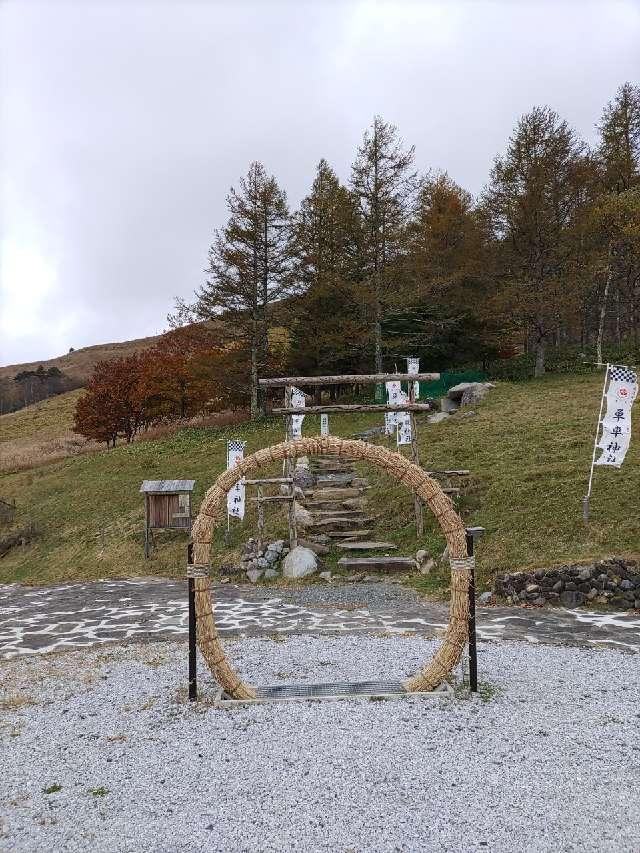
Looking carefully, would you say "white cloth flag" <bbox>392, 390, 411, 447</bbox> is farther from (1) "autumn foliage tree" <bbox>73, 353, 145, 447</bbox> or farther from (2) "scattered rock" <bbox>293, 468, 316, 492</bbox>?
(1) "autumn foliage tree" <bbox>73, 353, 145, 447</bbox>

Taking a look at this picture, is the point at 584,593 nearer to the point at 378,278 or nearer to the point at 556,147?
the point at 378,278

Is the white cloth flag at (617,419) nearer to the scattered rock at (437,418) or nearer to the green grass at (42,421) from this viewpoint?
the scattered rock at (437,418)

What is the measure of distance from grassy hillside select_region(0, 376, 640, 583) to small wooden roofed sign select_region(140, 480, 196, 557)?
1.95 ft

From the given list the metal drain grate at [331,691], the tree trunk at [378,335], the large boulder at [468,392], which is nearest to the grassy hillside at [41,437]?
the tree trunk at [378,335]

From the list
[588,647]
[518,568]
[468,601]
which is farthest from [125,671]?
[518,568]

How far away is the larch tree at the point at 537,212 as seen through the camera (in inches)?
1048

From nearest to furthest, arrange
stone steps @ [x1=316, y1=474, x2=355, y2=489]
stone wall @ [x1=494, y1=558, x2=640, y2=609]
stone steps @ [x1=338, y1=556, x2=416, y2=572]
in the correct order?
stone wall @ [x1=494, y1=558, x2=640, y2=609] → stone steps @ [x1=338, y1=556, x2=416, y2=572] → stone steps @ [x1=316, y1=474, x2=355, y2=489]

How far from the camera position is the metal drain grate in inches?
207

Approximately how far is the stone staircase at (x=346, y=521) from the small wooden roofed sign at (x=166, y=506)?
2.76m

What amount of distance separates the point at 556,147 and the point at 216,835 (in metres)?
30.4

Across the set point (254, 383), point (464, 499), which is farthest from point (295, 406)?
point (254, 383)

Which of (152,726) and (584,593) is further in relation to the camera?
(584,593)

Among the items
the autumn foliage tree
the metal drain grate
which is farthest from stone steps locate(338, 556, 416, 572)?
the autumn foliage tree

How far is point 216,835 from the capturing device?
3408 millimetres
